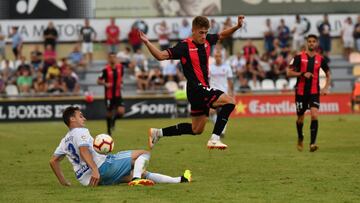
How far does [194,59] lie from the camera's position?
14602 mm

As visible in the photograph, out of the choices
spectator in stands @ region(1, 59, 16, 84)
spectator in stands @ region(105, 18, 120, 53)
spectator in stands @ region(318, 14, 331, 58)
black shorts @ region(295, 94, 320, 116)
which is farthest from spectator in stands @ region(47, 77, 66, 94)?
black shorts @ region(295, 94, 320, 116)

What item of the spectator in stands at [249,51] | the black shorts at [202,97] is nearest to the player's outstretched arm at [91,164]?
the black shorts at [202,97]

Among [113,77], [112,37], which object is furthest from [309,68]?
[112,37]

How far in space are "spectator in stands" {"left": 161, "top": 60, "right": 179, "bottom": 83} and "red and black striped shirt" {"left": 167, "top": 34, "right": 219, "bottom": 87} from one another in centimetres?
2354

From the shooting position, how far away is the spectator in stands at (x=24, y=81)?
3672 cm

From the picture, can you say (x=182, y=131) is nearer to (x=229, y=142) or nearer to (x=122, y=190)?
(x=122, y=190)

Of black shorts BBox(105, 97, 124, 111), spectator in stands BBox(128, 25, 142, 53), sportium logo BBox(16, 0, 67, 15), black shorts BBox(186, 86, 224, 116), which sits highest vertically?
sportium logo BBox(16, 0, 67, 15)

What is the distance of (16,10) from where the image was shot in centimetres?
4047

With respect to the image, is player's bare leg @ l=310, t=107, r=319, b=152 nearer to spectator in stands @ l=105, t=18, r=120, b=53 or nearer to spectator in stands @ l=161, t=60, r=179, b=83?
spectator in stands @ l=161, t=60, r=179, b=83

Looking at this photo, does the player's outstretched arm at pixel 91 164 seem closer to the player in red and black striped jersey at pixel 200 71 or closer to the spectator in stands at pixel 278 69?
the player in red and black striped jersey at pixel 200 71

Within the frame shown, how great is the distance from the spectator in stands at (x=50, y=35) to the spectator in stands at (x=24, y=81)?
264cm

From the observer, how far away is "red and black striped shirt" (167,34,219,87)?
47.7 feet

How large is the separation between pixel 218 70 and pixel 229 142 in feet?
8.69

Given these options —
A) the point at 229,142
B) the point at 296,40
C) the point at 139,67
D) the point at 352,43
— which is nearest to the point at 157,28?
the point at 139,67
